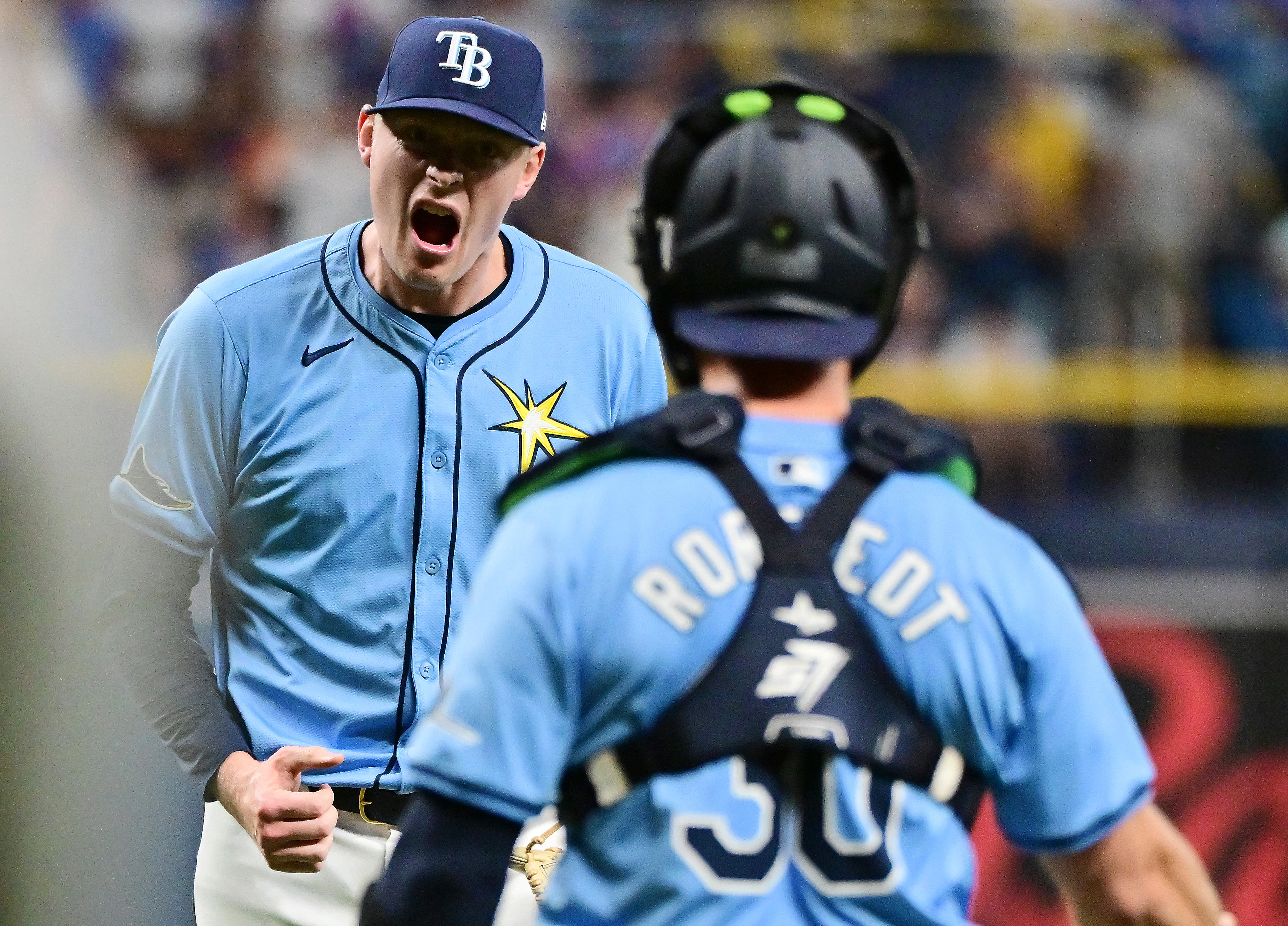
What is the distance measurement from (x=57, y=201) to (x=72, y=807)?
3.40m

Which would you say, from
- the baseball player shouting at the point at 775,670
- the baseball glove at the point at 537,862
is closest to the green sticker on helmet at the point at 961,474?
the baseball player shouting at the point at 775,670

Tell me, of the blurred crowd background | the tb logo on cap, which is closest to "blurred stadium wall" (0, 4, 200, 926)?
the tb logo on cap

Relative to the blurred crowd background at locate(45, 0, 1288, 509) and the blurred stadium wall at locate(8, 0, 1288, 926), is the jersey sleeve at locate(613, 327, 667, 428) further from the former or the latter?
the blurred crowd background at locate(45, 0, 1288, 509)

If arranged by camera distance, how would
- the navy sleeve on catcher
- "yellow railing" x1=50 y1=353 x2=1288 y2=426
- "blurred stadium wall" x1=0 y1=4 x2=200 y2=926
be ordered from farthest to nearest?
"yellow railing" x1=50 y1=353 x2=1288 y2=426 → "blurred stadium wall" x1=0 y1=4 x2=200 y2=926 → the navy sleeve on catcher

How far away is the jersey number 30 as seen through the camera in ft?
5.42

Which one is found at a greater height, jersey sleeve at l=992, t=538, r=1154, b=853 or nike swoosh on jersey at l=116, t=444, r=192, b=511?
jersey sleeve at l=992, t=538, r=1154, b=853

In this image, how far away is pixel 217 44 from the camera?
802 cm

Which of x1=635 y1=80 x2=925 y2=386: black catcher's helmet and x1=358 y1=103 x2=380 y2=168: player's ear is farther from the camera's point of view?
x1=358 y1=103 x2=380 y2=168: player's ear

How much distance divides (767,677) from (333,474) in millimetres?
1375

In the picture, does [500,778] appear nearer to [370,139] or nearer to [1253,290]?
[370,139]

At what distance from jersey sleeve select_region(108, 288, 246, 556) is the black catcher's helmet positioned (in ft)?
4.01

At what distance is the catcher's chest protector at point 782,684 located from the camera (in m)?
1.67

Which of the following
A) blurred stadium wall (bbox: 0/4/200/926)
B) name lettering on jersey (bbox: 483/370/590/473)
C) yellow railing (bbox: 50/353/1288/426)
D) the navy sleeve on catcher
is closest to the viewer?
the navy sleeve on catcher

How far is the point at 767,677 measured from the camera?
1675 mm
